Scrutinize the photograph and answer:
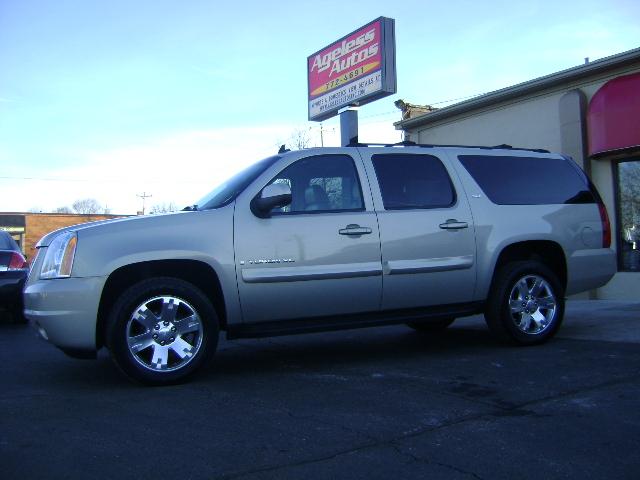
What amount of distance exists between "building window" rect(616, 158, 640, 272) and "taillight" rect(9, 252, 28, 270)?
10.7 m

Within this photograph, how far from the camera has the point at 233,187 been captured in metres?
5.61

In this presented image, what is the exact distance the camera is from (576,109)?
1293cm

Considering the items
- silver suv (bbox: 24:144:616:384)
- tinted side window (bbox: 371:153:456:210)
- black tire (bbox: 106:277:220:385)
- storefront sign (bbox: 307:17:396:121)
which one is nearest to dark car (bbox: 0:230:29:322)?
silver suv (bbox: 24:144:616:384)

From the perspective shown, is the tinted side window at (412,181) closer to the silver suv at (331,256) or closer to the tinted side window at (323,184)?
the silver suv at (331,256)

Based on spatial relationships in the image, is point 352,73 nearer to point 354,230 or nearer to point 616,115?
point 616,115

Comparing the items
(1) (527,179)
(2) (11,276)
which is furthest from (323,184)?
(2) (11,276)

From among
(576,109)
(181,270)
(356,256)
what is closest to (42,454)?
(181,270)

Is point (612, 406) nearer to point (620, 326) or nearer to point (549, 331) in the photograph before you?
point (549, 331)

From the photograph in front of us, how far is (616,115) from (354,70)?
7122 millimetres

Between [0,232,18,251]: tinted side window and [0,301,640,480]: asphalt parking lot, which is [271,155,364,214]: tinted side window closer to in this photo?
[0,301,640,480]: asphalt parking lot

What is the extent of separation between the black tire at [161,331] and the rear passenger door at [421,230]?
5.30 ft

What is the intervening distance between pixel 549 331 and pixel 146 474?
452cm

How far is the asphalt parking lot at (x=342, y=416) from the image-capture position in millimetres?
3197

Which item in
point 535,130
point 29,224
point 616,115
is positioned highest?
point 29,224
